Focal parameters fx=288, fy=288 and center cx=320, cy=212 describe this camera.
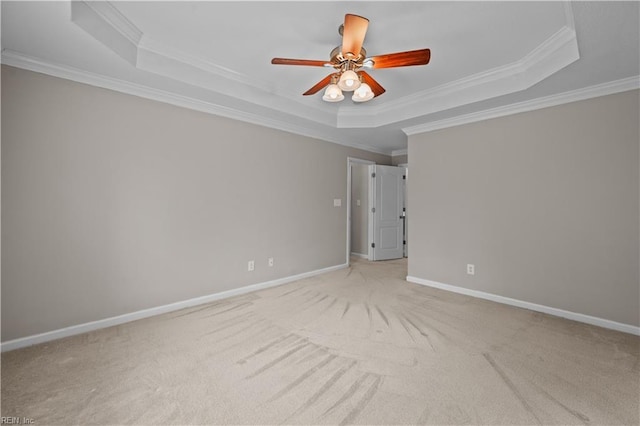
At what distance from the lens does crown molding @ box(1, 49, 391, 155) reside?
2.31 m

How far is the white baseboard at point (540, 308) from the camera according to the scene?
2680 mm

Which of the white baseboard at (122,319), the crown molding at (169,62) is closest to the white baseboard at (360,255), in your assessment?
the white baseboard at (122,319)

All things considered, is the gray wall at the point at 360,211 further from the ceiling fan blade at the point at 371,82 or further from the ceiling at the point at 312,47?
the ceiling fan blade at the point at 371,82

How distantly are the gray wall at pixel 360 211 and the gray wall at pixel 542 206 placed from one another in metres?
1.96

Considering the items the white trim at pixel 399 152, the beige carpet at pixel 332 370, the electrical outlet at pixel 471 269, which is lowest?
the beige carpet at pixel 332 370

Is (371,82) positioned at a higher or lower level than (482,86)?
lower

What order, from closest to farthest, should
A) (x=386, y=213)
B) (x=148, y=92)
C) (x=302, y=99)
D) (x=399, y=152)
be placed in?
1. (x=148, y=92)
2. (x=302, y=99)
3. (x=386, y=213)
4. (x=399, y=152)

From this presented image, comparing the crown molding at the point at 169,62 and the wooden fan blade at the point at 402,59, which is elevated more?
the crown molding at the point at 169,62

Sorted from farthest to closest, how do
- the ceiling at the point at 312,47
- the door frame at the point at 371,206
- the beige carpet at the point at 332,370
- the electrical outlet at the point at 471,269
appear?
the door frame at the point at 371,206 → the electrical outlet at the point at 471,269 → the ceiling at the point at 312,47 → the beige carpet at the point at 332,370

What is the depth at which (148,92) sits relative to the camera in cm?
292

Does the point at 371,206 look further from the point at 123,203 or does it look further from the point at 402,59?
the point at 123,203

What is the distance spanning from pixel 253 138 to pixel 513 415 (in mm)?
3626

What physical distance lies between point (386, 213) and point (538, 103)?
3173 mm

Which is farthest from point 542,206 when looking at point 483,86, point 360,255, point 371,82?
point 360,255
